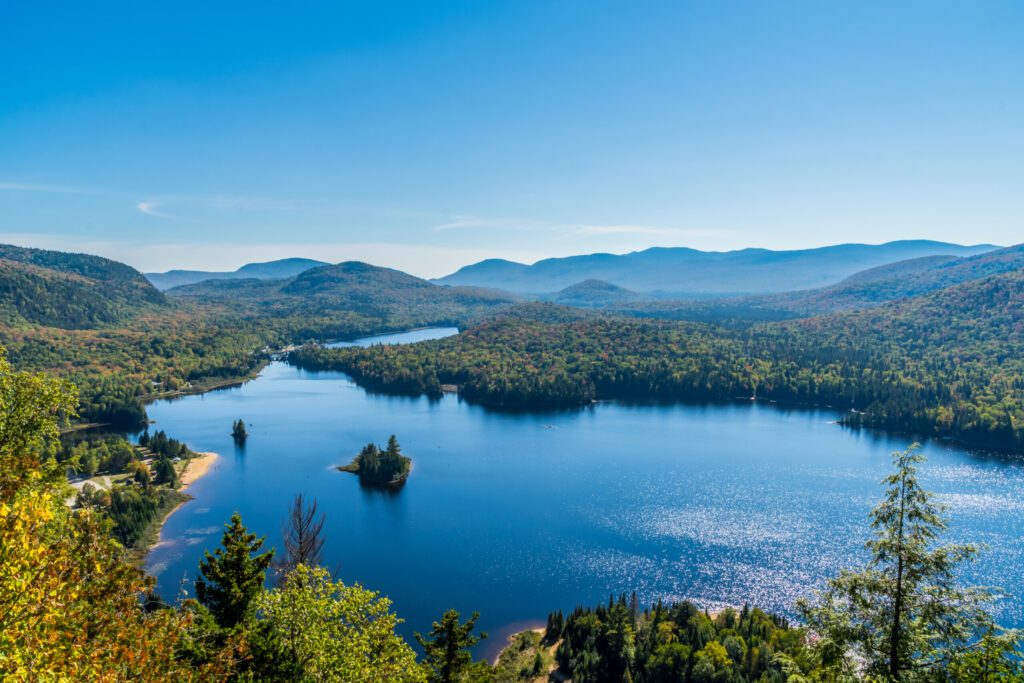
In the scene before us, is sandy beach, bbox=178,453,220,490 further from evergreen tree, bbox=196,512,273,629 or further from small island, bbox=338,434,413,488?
evergreen tree, bbox=196,512,273,629

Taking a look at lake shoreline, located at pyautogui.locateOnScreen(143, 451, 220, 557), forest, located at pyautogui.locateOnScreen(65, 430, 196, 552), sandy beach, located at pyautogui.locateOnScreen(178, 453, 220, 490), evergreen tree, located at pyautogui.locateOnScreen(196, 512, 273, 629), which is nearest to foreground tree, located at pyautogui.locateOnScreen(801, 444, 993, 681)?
evergreen tree, located at pyautogui.locateOnScreen(196, 512, 273, 629)

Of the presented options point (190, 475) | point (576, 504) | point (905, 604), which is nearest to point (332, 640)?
point (905, 604)

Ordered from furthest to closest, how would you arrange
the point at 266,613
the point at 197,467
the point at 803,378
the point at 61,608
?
1. the point at 803,378
2. the point at 197,467
3. the point at 266,613
4. the point at 61,608

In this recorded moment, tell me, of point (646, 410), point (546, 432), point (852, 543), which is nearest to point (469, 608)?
point (852, 543)

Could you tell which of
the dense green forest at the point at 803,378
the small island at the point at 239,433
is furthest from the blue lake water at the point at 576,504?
the dense green forest at the point at 803,378

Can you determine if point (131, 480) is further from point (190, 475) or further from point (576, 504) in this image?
point (576, 504)

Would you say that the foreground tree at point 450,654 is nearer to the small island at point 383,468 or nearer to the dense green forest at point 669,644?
the dense green forest at point 669,644
